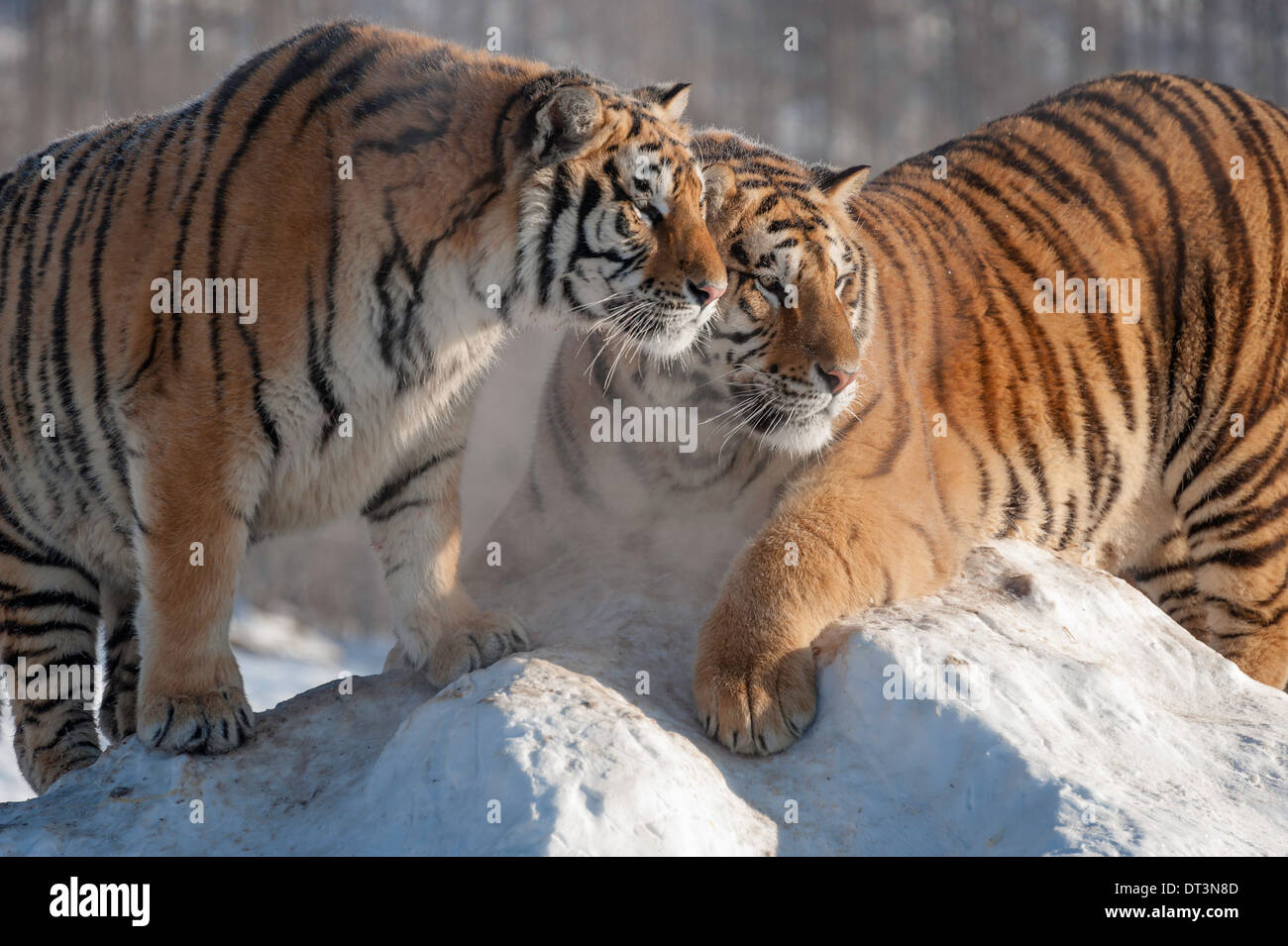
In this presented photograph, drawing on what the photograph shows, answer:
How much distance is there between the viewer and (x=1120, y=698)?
2.64 metres

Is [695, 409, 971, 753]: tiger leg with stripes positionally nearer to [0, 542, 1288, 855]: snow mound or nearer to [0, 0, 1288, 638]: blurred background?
[0, 542, 1288, 855]: snow mound

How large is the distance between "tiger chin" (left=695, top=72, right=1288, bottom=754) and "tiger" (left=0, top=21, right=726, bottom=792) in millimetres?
403

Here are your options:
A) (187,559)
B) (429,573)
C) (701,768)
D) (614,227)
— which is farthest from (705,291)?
(187,559)

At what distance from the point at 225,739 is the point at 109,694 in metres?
1.11

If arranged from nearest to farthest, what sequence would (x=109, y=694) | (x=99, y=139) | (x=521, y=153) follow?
1. (x=521, y=153)
2. (x=99, y=139)
3. (x=109, y=694)

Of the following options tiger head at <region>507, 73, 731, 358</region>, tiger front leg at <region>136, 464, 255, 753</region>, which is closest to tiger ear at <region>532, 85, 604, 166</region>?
tiger head at <region>507, 73, 731, 358</region>

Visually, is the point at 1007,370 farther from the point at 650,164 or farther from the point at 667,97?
the point at 650,164

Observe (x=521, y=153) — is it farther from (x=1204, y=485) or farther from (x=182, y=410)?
(x=1204, y=485)

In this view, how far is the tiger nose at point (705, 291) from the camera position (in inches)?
108

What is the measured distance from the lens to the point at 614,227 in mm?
2752

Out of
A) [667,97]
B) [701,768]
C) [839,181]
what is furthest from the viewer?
[839,181]

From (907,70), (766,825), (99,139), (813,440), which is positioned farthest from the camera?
(907,70)

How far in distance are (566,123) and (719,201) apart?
1.44ft

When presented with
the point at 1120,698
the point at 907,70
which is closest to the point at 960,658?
the point at 1120,698
